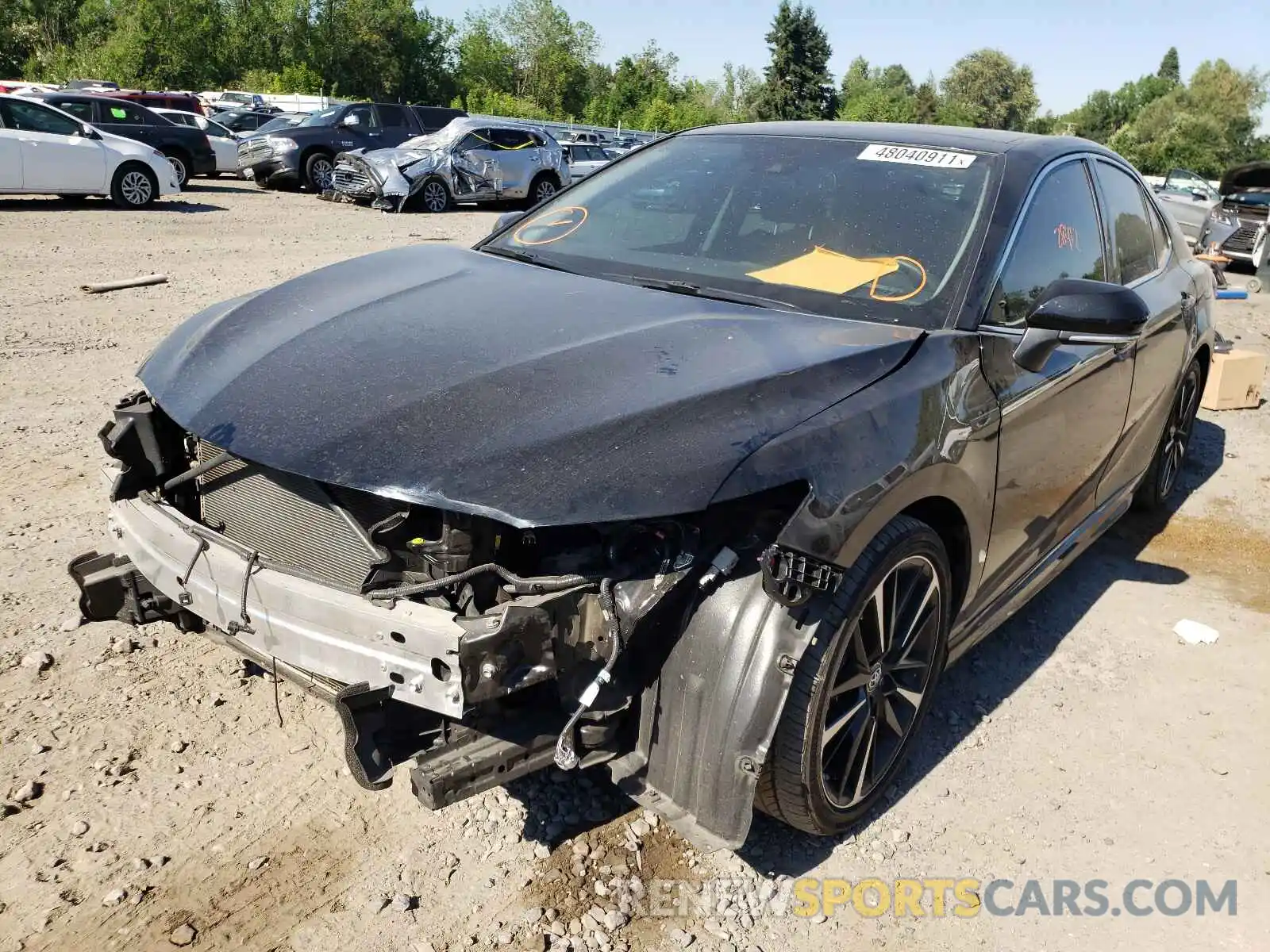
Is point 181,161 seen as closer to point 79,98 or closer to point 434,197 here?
point 79,98

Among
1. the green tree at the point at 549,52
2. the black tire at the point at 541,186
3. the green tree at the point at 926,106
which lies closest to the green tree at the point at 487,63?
the green tree at the point at 549,52

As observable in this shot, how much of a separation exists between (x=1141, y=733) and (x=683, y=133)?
2742mm

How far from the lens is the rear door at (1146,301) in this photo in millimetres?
3863

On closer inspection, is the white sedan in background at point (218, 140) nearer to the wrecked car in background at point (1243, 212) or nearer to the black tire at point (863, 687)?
the wrecked car in background at point (1243, 212)

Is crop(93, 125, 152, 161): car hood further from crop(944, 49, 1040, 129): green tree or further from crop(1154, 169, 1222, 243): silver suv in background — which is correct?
crop(944, 49, 1040, 129): green tree

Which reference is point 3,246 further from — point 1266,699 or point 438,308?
point 1266,699

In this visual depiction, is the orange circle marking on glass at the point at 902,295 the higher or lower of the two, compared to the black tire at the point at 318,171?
higher

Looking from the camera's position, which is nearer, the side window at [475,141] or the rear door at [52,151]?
the rear door at [52,151]

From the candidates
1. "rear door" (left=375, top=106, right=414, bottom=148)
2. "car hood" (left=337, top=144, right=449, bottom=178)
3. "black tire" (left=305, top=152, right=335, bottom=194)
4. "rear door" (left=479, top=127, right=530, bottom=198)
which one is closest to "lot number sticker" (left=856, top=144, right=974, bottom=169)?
"car hood" (left=337, top=144, right=449, bottom=178)

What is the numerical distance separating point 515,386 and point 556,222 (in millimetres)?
1556

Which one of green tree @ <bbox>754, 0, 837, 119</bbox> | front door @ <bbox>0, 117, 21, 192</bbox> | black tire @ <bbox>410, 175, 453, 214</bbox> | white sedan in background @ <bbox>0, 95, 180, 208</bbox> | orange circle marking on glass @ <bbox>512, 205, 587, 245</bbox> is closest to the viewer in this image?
orange circle marking on glass @ <bbox>512, 205, 587, 245</bbox>

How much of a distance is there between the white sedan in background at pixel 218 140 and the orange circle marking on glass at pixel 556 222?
17.5m

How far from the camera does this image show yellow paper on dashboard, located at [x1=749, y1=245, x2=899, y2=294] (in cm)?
301

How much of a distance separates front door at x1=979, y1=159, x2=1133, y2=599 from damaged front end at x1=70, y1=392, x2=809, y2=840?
1.00 metres
